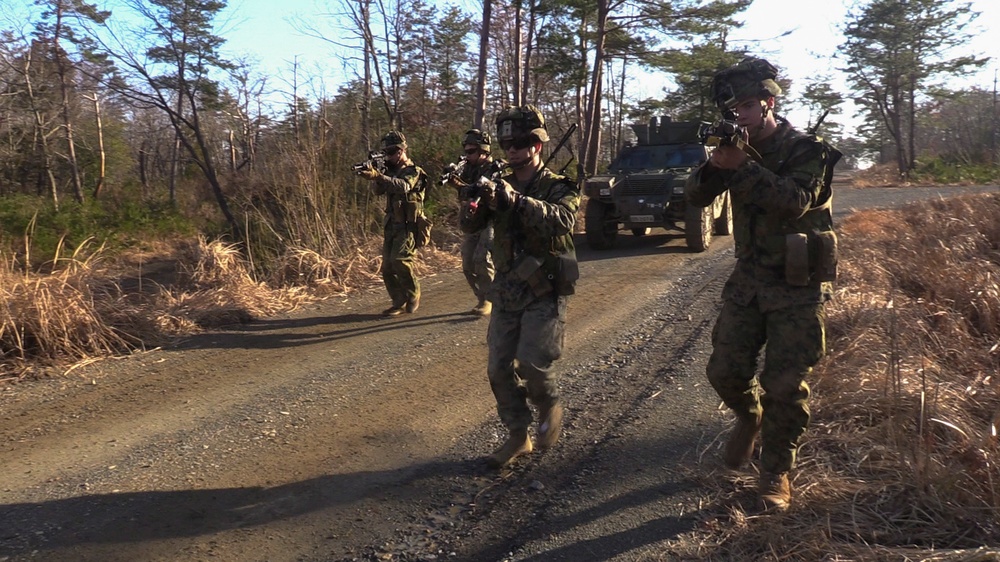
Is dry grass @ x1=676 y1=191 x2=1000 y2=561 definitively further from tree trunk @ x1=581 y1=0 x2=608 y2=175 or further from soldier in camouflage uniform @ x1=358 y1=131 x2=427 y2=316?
tree trunk @ x1=581 y1=0 x2=608 y2=175

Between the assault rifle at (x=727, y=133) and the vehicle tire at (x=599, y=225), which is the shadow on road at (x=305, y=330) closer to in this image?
the assault rifle at (x=727, y=133)

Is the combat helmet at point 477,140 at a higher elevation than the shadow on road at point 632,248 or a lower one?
higher

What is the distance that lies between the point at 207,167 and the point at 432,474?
11.6 meters

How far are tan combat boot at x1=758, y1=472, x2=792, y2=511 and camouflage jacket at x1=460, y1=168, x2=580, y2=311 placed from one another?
1232 mm

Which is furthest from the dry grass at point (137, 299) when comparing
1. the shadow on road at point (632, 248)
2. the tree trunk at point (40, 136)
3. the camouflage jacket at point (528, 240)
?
the tree trunk at point (40, 136)

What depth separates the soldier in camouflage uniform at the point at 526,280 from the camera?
11.8 feet

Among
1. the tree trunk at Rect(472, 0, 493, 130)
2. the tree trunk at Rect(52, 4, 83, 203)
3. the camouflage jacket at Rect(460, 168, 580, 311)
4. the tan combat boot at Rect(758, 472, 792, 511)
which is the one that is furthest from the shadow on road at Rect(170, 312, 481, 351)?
the tree trunk at Rect(52, 4, 83, 203)

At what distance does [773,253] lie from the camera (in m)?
3.06

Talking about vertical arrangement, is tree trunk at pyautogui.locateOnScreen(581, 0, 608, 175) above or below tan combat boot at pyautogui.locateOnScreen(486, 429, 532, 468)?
above

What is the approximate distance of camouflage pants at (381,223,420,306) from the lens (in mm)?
7121

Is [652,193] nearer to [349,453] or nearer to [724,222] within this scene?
[724,222]

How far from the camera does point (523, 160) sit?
3.77 meters

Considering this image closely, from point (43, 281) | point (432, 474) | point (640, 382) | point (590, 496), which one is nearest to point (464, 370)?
point (640, 382)

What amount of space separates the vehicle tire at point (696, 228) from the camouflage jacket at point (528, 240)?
7919 mm
